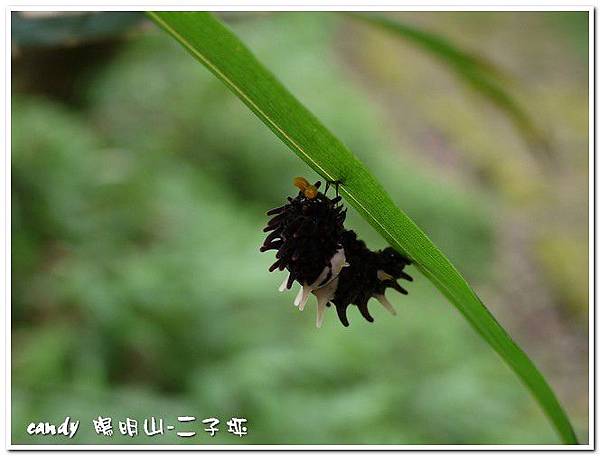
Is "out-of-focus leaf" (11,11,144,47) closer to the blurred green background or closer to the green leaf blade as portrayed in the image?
the blurred green background

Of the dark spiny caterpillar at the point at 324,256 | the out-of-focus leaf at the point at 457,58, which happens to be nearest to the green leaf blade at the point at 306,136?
the dark spiny caterpillar at the point at 324,256

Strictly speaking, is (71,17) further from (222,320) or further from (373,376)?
(373,376)

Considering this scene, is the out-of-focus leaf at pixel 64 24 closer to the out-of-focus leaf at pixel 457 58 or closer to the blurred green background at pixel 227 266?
the blurred green background at pixel 227 266

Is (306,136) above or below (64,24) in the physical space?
below

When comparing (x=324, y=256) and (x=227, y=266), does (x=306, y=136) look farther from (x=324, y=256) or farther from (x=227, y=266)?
(x=227, y=266)

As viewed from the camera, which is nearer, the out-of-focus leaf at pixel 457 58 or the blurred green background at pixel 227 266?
the out-of-focus leaf at pixel 457 58

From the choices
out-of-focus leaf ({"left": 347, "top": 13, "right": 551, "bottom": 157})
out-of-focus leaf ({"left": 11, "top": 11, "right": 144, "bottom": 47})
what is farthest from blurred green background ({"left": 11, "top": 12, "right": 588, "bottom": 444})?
out-of-focus leaf ({"left": 347, "top": 13, "right": 551, "bottom": 157})

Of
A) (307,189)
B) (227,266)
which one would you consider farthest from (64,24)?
(227,266)
